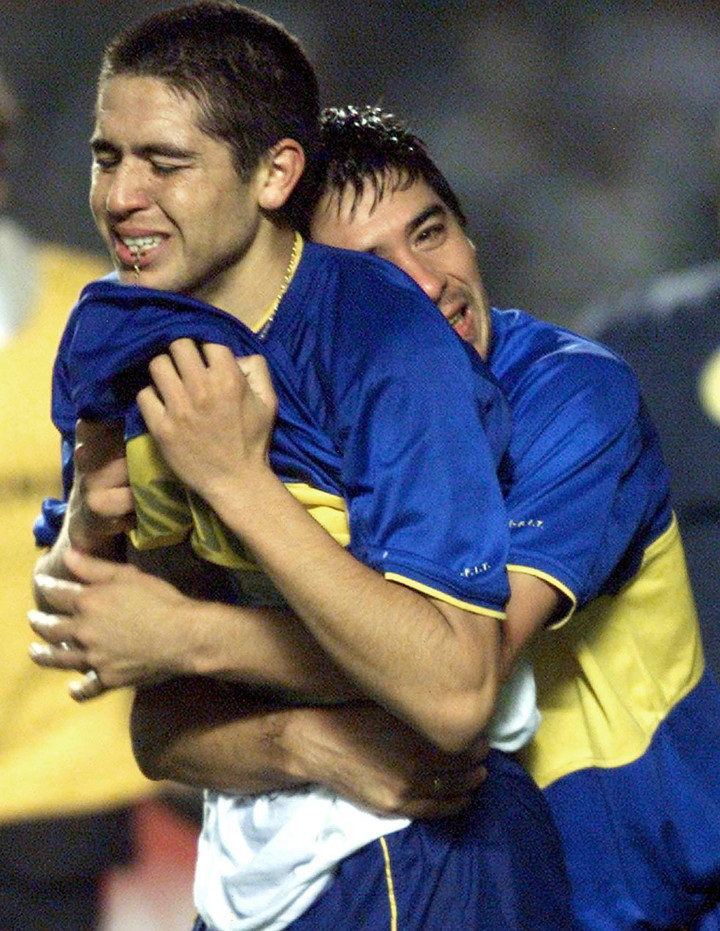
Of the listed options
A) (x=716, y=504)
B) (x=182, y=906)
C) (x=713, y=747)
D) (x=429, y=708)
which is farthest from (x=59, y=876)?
(x=429, y=708)

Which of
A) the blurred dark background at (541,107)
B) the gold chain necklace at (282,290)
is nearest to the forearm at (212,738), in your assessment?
the gold chain necklace at (282,290)

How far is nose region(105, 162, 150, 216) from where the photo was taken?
1.43m

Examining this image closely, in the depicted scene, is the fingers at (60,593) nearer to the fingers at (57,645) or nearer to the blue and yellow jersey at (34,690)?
the fingers at (57,645)

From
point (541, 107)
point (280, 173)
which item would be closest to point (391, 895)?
point (280, 173)

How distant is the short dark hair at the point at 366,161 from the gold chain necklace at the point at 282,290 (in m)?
0.15

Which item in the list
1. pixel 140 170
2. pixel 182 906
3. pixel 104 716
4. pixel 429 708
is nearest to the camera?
pixel 429 708

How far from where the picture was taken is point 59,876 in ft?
9.21

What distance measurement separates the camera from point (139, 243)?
1.44 meters

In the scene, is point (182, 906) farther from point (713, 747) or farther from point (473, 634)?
point (473, 634)

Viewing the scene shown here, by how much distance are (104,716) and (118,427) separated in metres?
1.35

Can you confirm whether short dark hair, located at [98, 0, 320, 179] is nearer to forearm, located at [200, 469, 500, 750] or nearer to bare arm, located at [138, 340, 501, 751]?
bare arm, located at [138, 340, 501, 751]

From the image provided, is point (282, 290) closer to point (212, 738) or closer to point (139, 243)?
point (139, 243)

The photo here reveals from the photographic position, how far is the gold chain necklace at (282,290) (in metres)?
1.46

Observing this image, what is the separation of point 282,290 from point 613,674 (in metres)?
0.49
